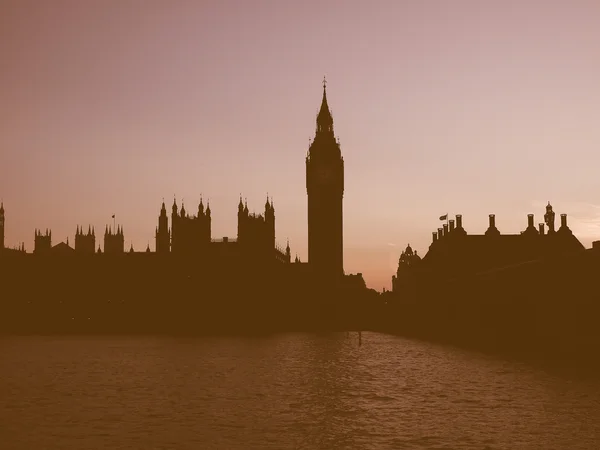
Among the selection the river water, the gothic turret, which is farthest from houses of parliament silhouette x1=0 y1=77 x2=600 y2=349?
the river water

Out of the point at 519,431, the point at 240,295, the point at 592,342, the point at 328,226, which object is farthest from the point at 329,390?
the point at 328,226

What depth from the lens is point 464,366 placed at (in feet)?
118

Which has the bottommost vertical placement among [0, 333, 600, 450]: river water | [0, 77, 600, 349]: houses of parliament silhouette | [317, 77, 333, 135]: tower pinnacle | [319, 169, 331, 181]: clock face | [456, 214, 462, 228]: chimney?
[0, 333, 600, 450]: river water

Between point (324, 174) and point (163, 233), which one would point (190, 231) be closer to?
point (163, 233)

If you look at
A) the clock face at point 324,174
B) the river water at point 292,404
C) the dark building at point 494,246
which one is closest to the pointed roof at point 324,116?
the clock face at point 324,174

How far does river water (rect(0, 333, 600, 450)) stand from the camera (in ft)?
55.1

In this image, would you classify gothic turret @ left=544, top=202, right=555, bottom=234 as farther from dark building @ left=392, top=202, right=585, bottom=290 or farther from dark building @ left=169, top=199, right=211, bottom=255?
dark building @ left=169, top=199, right=211, bottom=255

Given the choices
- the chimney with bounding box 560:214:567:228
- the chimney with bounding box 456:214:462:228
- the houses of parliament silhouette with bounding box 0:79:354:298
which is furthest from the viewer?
the houses of parliament silhouette with bounding box 0:79:354:298

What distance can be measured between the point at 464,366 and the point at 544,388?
10.4 meters

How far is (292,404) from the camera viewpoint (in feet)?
74.4

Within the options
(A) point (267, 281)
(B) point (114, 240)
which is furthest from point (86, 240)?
(A) point (267, 281)

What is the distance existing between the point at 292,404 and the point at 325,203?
100245mm

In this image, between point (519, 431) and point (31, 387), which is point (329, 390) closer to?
point (519, 431)

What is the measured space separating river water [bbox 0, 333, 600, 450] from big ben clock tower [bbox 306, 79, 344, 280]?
77.8 m
